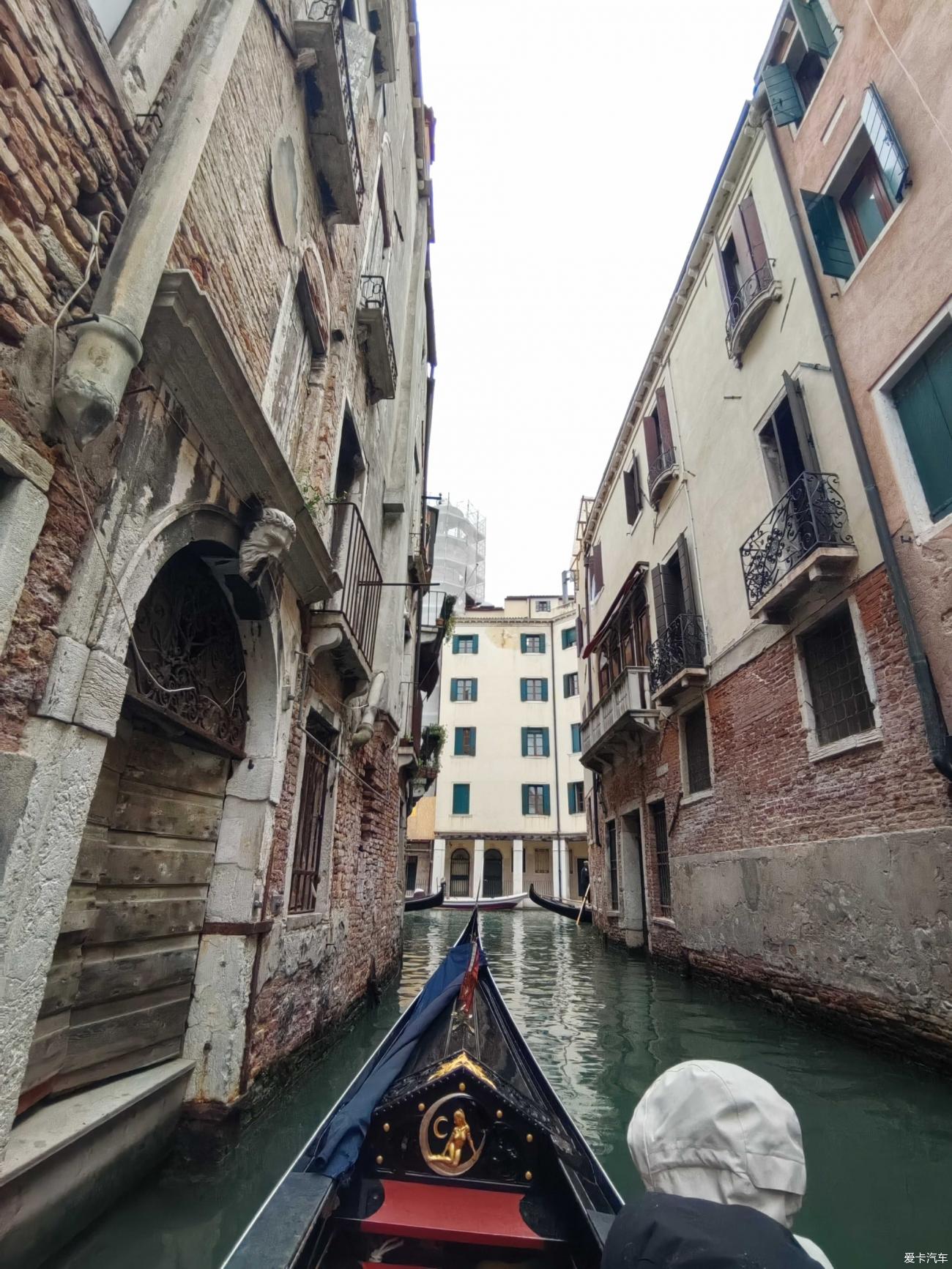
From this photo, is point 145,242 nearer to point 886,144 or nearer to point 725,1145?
point 725,1145

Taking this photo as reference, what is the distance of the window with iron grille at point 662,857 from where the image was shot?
991 cm

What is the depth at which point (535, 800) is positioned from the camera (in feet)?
81.1

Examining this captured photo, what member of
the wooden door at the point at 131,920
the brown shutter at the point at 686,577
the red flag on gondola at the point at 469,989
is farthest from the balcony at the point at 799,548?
the wooden door at the point at 131,920

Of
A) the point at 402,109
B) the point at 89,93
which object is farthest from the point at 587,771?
the point at 89,93

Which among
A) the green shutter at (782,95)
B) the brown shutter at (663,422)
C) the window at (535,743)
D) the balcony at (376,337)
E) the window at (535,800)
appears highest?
the green shutter at (782,95)

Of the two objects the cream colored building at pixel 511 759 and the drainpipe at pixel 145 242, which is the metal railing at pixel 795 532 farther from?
the cream colored building at pixel 511 759

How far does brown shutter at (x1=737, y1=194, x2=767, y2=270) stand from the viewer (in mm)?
7879

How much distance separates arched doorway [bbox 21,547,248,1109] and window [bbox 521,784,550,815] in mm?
21808

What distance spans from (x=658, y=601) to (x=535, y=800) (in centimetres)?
1599

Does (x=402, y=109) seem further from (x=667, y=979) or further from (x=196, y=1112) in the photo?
(x=667, y=979)

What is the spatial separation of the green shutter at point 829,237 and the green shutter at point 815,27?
154 cm

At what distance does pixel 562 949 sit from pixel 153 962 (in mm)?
10736

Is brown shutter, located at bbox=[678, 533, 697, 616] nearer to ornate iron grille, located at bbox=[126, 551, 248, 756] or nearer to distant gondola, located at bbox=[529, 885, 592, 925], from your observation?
ornate iron grille, located at bbox=[126, 551, 248, 756]

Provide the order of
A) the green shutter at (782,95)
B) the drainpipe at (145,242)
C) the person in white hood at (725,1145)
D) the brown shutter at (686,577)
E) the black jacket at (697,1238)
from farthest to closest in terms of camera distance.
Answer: the brown shutter at (686,577) → the green shutter at (782,95) → the drainpipe at (145,242) → the person in white hood at (725,1145) → the black jacket at (697,1238)
